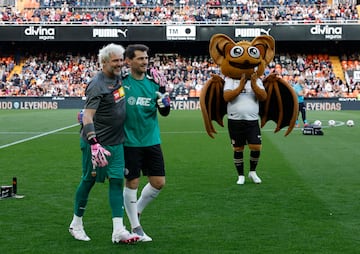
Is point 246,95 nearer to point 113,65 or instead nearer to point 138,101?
point 138,101

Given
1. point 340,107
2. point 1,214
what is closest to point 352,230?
point 1,214

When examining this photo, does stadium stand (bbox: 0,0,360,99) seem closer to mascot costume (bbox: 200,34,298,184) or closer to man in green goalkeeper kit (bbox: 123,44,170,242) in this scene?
mascot costume (bbox: 200,34,298,184)

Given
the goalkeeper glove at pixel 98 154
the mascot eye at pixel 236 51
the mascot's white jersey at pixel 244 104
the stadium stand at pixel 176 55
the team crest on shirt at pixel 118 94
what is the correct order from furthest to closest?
the stadium stand at pixel 176 55 → the mascot eye at pixel 236 51 → the mascot's white jersey at pixel 244 104 → the team crest on shirt at pixel 118 94 → the goalkeeper glove at pixel 98 154

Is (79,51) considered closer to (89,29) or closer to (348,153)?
(89,29)

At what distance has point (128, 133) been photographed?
7.04 meters

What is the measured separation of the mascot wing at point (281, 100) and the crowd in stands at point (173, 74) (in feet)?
105

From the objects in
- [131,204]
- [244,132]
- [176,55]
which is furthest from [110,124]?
[176,55]

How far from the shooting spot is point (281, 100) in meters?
11.0

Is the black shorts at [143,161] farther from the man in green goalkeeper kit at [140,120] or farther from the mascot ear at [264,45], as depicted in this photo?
the mascot ear at [264,45]

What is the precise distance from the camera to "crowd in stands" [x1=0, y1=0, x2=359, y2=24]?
48.4 metres

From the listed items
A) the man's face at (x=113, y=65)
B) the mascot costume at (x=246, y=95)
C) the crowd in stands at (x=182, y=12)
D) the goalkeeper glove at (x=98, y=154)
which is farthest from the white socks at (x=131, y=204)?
the crowd in stands at (x=182, y=12)

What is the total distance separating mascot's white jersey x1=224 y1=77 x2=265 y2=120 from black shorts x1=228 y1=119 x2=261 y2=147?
3.2 inches

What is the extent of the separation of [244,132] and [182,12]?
40.2 m

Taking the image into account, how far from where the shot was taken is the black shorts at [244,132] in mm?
10867
